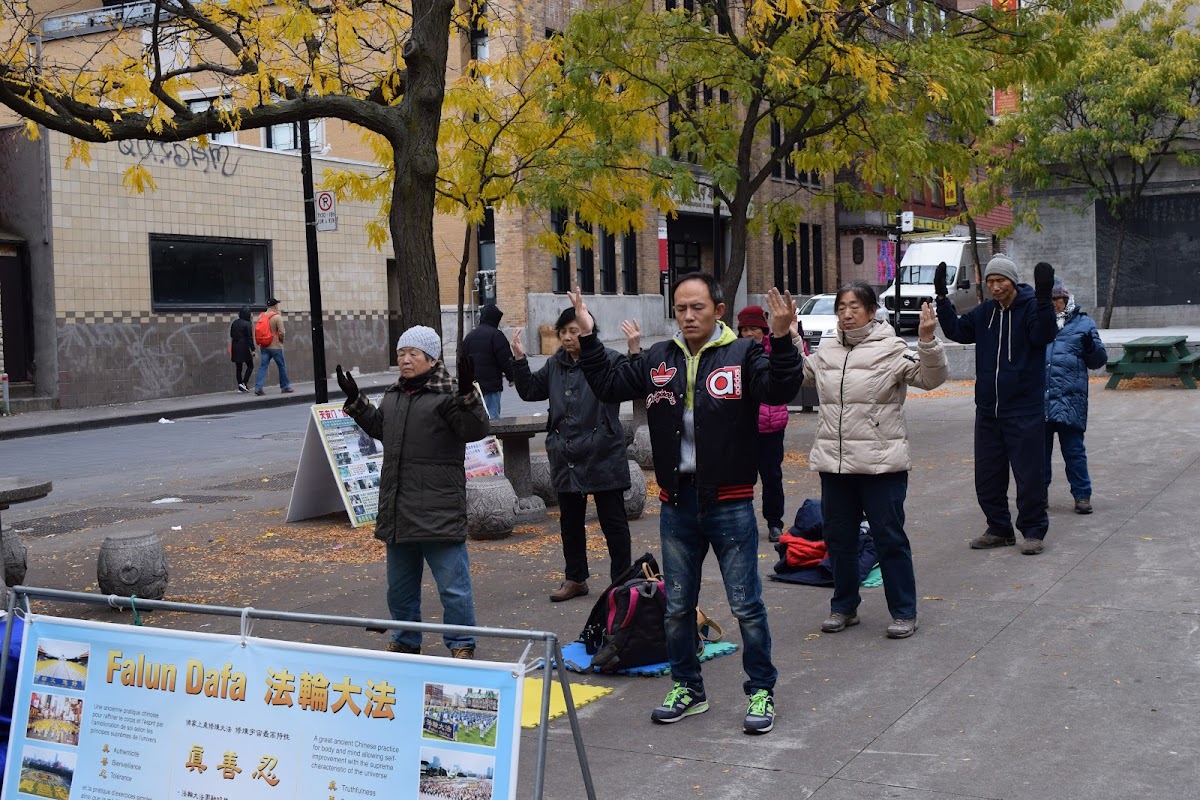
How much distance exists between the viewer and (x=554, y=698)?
6309 mm

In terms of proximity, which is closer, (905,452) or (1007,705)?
(1007,705)

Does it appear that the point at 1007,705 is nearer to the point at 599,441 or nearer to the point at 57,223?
the point at 599,441

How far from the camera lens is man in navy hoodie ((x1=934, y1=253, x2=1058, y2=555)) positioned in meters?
9.07

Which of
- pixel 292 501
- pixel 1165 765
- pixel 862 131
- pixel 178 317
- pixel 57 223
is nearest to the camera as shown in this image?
pixel 1165 765

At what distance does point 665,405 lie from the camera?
5766 mm

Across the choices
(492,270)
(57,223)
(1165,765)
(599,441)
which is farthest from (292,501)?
(492,270)

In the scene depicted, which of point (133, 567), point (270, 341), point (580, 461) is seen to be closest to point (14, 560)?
point (133, 567)

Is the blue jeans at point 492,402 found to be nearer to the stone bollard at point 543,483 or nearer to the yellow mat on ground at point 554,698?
the stone bollard at point 543,483

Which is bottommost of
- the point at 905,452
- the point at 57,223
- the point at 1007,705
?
the point at 1007,705

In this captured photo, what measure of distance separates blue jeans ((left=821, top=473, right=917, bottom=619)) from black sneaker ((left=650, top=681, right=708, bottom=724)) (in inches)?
65.7

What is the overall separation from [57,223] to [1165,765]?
2309cm

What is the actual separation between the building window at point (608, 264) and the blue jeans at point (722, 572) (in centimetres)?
3414

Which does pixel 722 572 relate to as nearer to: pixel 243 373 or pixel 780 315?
pixel 780 315

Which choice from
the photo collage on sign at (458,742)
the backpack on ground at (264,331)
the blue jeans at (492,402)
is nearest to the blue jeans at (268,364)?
the backpack on ground at (264,331)
